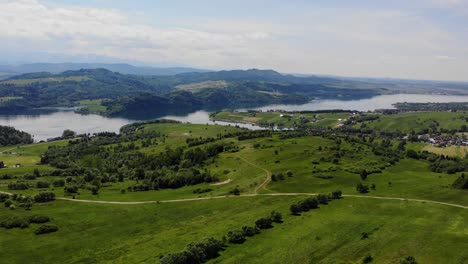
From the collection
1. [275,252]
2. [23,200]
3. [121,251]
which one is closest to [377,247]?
[275,252]

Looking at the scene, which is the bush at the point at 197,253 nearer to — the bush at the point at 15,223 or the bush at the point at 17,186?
the bush at the point at 15,223

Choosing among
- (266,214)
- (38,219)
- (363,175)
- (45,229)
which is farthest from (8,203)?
(363,175)

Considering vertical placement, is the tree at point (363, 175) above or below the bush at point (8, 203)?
above

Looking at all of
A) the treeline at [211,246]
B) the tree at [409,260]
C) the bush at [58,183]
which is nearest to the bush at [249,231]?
the treeline at [211,246]

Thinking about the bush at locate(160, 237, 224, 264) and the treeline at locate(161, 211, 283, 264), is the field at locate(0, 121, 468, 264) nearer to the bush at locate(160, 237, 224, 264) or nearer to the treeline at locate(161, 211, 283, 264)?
the treeline at locate(161, 211, 283, 264)

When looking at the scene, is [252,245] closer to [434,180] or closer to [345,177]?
[345,177]

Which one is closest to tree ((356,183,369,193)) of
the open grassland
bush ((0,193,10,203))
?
the open grassland

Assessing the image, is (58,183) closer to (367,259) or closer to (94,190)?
(94,190)
